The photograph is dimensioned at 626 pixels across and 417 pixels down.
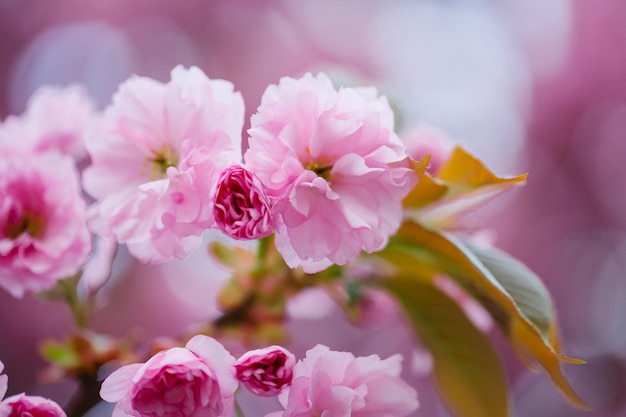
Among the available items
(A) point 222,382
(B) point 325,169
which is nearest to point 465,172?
(B) point 325,169

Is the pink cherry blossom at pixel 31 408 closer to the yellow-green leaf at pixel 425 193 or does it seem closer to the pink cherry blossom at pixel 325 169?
the pink cherry blossom at pixel 325 169

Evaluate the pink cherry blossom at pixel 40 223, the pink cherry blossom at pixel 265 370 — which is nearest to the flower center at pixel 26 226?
the pink cherry blossom at pixel 40 223

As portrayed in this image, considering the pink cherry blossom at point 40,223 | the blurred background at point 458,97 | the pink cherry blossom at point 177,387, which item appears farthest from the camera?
the blurred background at point 458,97

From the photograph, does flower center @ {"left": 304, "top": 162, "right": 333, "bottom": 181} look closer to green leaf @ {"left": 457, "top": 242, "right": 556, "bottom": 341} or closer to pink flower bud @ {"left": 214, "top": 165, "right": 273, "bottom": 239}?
pink flower bud @ {"left": 214, "top": 165, "right": 273, "bottom": 239}

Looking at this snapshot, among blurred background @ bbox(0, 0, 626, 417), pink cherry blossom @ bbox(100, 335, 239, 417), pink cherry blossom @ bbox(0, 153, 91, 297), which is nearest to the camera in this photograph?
pink cherry blossom @ bbox(100, 335, 239, 417)

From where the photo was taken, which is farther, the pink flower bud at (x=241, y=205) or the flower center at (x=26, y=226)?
the flower center at (x=26, y=226)

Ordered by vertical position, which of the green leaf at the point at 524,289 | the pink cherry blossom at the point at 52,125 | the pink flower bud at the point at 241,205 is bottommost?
the pink cherry blossom at the point at 52,125

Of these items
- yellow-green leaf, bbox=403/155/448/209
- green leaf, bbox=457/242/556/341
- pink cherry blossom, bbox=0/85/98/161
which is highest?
yellow-green leaf, bbox=403/155/448/209

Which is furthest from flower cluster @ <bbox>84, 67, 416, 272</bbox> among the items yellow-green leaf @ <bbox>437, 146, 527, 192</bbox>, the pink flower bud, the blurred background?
the blurred background
